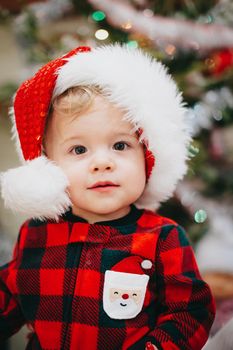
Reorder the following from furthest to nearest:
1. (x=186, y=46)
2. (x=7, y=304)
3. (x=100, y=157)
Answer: (x=186, y=46) < (x=7, y=304) < (x=100, y=157)

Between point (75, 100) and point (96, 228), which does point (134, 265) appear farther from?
point (75, 100)

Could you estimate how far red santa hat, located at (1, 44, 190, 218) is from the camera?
2.67 ft

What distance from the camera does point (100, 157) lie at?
2.60 feet

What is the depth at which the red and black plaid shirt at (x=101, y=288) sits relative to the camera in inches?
31.3

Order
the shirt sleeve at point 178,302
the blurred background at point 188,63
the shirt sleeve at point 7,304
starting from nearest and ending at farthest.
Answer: the shirt sleeve at point 178,302 → the shirt sleeve at point 7,304 → the blurred background at point 188,63

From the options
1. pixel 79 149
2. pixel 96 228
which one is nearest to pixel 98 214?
pixel 96 228

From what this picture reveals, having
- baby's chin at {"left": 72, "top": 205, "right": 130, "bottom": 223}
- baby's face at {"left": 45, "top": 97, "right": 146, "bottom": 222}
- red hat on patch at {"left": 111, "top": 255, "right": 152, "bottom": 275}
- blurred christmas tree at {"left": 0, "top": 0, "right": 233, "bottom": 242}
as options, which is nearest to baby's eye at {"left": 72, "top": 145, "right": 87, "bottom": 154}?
baby's face at {"left": 45, "top": 97, "right": 146, "bottom": 222}

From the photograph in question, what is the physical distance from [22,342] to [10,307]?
1.07 feet

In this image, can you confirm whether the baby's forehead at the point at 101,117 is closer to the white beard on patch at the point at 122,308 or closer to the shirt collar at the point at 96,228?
the shirt collar at the point at 96,228

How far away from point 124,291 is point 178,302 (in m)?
0.10

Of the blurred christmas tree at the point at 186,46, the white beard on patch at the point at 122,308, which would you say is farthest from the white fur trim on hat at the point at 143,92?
the blurred christmas tree at the point at 186,46

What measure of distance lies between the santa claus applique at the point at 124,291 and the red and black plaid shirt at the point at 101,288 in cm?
1

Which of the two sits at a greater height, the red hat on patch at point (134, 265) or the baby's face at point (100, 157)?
the baby's face at point (100, 157)

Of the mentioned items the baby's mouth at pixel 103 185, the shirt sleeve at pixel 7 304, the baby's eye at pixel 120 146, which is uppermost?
the baby's eye at pixel 120 146
